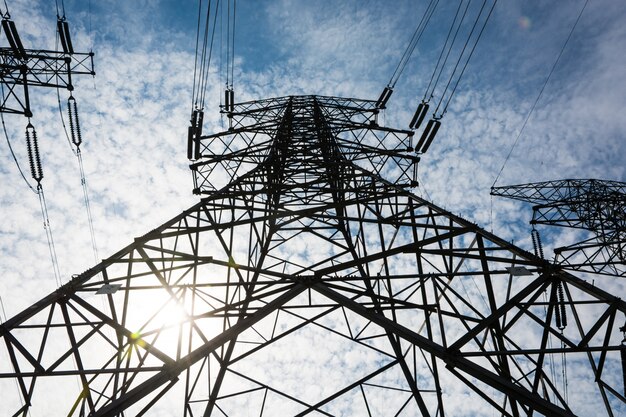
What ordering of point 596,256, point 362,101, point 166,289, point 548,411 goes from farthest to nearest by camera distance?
point 596,256 < point 362,101 < point 166,289 < point 548,411

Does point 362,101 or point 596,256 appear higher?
point 362,101

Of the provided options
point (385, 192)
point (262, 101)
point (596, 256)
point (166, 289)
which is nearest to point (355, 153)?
point (385, 192)

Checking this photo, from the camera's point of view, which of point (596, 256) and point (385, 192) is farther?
point (596, 256)

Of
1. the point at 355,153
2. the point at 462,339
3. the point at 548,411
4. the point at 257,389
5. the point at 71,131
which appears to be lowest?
the point at 548,411

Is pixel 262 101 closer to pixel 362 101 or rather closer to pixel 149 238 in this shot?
pixel 362 101

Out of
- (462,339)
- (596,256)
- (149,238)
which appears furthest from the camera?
(596,256)

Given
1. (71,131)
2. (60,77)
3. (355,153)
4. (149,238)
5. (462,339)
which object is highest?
(60,77)

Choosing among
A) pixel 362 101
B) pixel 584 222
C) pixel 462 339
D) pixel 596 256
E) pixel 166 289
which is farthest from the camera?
pixel 584 222

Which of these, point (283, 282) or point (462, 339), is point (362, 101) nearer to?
point (283, 282)

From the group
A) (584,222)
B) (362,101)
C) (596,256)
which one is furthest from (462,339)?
(584,222)
